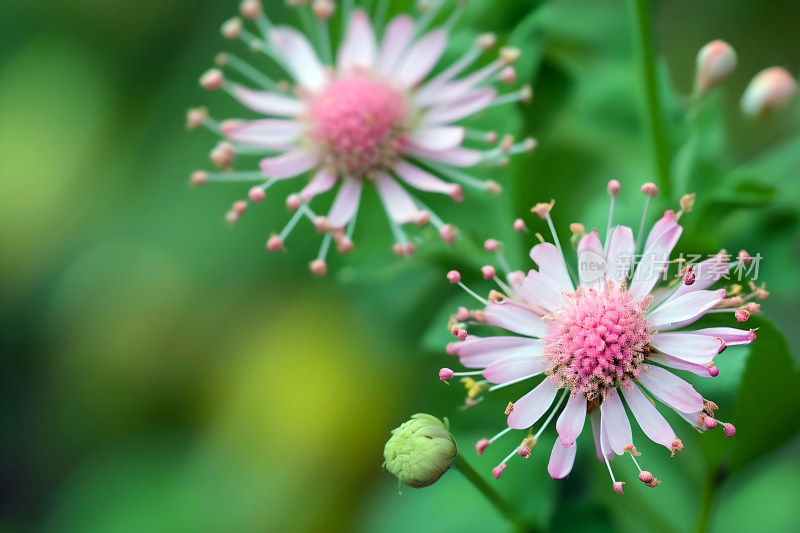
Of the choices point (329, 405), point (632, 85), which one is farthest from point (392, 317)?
point (632, 85)

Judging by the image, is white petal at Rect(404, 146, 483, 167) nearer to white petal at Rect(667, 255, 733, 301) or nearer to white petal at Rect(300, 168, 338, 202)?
white petal at Rect(300, 168, 338, 202)

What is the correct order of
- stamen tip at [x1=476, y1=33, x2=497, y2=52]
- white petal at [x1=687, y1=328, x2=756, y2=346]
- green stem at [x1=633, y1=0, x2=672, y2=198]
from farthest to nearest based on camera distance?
stamen tip at [x1=476, y1=33, x2=497, y2=52]
green stem at [x1=633, y1=0, x2=672, y2=198]
white petal at [x1=687, y1=328, x2=756, y2=346]

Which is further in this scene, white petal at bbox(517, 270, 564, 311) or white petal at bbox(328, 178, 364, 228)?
white petal at bbox(328, 178, 364, 228)

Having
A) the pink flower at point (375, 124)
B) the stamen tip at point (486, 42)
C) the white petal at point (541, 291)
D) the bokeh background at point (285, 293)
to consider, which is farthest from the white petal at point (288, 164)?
the white petal at point (541, 291)

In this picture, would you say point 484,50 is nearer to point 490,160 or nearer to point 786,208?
point 490,160

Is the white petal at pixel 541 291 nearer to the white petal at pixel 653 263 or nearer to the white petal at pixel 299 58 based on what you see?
the white petal at pixel 653 263

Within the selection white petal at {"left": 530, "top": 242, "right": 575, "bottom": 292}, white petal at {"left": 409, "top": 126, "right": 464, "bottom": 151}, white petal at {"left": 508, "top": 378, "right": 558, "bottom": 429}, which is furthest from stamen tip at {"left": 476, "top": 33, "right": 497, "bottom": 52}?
white petal at {"left": 508, "top": 378, "right": 558, "bottom": 429}

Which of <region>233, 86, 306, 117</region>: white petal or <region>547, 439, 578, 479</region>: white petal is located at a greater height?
<region>233, 86, 306, 117</region>: white petal
